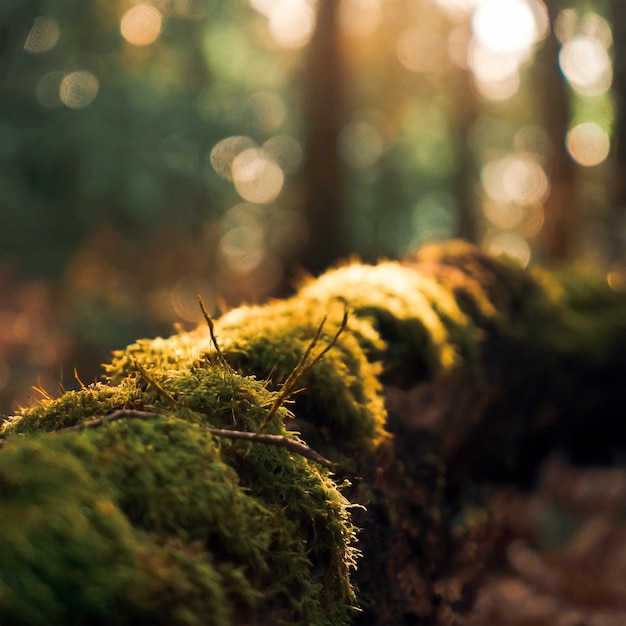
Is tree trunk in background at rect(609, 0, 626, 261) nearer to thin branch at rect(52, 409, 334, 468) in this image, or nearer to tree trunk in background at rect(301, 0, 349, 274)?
tree trunk in background at rect(301, 0, 349, 274)

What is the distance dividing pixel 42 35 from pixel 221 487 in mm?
14505

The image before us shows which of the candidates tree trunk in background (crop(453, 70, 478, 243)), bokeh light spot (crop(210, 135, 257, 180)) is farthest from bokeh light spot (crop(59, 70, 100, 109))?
tree trunk in background (crop(453, 70, 478, 243))

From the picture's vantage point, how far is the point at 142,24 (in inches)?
696

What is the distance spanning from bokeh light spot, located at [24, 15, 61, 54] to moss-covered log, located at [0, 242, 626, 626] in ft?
38.3

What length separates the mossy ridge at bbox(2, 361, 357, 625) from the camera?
1515 millimetres

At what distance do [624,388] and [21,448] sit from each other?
16.7ft

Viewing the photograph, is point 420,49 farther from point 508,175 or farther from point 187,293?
point 187,293

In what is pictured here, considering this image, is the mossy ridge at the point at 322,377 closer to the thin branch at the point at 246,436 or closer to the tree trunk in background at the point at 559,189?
the thin branch at the point at 246,436

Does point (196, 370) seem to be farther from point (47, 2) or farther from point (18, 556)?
point (47, 2)

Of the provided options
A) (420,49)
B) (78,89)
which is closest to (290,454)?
(78,89)

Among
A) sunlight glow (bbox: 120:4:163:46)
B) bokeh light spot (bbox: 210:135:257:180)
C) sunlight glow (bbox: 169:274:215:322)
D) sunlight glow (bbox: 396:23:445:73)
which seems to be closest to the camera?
sunlight glow (bbox: 120:4:163:46)

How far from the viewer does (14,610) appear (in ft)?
3.94

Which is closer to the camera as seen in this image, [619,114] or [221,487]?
[221,487]

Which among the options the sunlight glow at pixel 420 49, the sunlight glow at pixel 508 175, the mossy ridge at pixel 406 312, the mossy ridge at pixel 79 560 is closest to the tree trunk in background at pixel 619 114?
the mossy ridge at pixel 406 312
